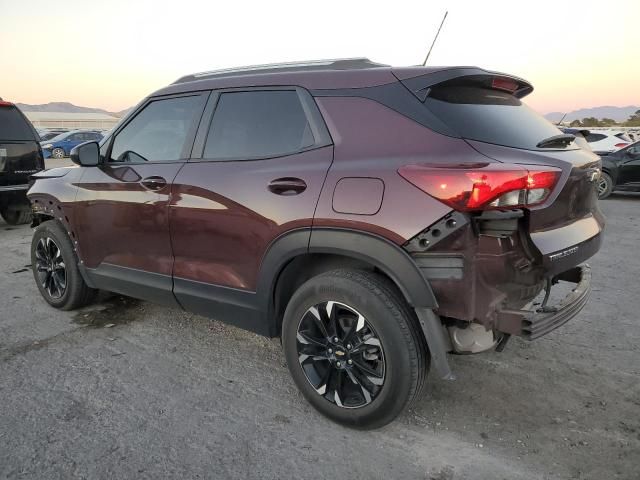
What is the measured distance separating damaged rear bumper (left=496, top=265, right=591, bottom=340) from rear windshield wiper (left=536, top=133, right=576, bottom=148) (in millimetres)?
727

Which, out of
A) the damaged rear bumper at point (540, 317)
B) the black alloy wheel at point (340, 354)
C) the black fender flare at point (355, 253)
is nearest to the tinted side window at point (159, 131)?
the black fender flare at point (355, 253)

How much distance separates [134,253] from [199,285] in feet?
2.28

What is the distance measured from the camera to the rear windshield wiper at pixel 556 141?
255 cm

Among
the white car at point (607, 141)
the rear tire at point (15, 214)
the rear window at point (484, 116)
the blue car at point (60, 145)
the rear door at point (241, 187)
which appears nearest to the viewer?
the rear window at point (484, 116)

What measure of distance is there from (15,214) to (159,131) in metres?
6.30

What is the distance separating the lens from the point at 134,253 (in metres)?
3.53

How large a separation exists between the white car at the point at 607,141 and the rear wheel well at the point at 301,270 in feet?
37.3

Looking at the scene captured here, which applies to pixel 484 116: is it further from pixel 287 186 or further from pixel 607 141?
pixel 607 141

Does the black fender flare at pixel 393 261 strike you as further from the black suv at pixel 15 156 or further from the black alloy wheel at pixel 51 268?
the black suv at pixel 15 156

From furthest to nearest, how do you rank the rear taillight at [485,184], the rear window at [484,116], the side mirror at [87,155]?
1. the side mirror at [87,155]
2. the rear window at [484,116]
3. the rear taillight at [485,184]

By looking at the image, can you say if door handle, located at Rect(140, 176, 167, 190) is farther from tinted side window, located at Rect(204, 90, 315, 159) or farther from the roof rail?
the roof rail

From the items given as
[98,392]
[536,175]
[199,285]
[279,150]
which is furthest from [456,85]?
[98,392]

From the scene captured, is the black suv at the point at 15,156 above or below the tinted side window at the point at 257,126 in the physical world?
below

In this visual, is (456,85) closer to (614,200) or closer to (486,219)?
(486,219)
